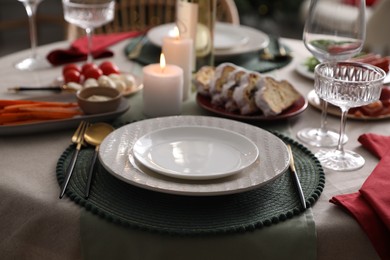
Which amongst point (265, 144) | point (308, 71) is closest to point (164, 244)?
point (265, 144)

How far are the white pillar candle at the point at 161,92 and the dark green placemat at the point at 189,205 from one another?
0.93 ft

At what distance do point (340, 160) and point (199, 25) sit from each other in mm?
589

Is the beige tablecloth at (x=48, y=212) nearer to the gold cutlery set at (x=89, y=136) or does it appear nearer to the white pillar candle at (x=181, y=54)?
the gold cutlery set at (x=89, y=136)

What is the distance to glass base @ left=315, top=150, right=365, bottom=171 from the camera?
1.05 m

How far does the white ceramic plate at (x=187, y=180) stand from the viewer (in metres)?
0.87

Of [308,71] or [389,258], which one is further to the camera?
[308,71]

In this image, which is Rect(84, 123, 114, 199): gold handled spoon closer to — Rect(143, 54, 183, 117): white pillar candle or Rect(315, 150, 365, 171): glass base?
Rect(143, 54, 183, 117): white pillar candle

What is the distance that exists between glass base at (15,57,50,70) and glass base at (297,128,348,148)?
0.72 meters

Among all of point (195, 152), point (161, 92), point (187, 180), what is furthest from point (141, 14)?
point (187, 180)

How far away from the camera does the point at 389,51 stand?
3523 mm

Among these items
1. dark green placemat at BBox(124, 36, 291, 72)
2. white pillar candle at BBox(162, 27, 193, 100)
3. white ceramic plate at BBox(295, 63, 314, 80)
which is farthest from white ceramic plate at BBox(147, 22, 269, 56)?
white pillar candle at BBox(162, 27, 193, 100)

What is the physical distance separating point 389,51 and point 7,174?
298 centimetres

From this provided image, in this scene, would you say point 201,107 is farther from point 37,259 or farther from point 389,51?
point 389,51

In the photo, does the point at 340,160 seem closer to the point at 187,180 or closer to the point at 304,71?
the point at 187,180
